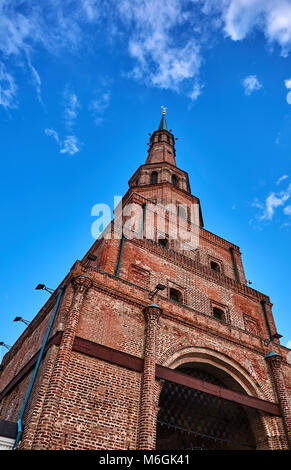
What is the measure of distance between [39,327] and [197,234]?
1121 cm

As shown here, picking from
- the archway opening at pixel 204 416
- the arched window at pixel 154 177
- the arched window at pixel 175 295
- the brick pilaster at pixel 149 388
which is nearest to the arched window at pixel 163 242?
the arched window at pixel 175 295

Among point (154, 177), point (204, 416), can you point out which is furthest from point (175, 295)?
point (154, 177)

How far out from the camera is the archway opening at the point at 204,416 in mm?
13234

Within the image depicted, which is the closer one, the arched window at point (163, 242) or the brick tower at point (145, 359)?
the brick tower at point (145, 359)

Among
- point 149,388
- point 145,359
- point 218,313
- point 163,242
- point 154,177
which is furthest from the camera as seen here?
point 154,177

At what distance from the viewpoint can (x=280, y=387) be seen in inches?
530

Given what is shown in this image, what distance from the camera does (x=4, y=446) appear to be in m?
8.63

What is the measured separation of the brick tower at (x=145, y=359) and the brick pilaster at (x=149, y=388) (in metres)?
0.03

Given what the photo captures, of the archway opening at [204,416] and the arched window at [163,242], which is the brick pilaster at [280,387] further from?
the arched window at [163,242]

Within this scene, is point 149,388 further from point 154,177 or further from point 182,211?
point 154,177

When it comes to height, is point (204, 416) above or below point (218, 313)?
below

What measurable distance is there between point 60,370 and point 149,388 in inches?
109

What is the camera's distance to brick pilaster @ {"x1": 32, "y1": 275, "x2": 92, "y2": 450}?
8334mm
